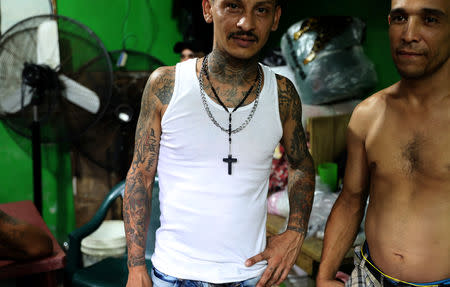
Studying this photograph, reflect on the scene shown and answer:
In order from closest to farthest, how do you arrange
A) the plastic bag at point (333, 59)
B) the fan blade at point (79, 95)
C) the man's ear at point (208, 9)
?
1. the man's ear at point (208, 9)
2. the plastic bag at point (333, 59)
3. the fan blade at point (79, 95)

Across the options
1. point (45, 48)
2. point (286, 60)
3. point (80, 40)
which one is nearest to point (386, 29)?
→ point (286, 60)

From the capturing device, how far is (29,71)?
2.99 metres

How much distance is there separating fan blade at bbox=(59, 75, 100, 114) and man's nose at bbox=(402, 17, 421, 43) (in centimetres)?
246

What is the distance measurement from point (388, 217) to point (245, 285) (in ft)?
1.72

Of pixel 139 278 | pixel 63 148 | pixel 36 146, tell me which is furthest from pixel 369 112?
pixel 63 148

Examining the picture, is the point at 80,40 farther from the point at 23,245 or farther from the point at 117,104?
the point at 23,245

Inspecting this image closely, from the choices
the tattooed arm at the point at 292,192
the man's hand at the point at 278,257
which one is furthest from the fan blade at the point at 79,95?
the man's hand at the point at 278,257

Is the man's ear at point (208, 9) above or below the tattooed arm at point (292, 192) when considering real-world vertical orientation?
above

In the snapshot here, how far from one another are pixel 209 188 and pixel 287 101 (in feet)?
1.35

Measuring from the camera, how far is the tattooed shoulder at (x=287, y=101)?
1472mm

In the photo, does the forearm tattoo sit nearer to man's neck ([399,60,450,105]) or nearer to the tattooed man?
the tattooed man

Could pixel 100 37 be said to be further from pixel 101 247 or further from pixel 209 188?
pixel 209 188

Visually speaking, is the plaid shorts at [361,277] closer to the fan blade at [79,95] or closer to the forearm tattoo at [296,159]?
the forearm tattoo at [296,159]

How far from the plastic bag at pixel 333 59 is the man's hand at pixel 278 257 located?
159 cm
